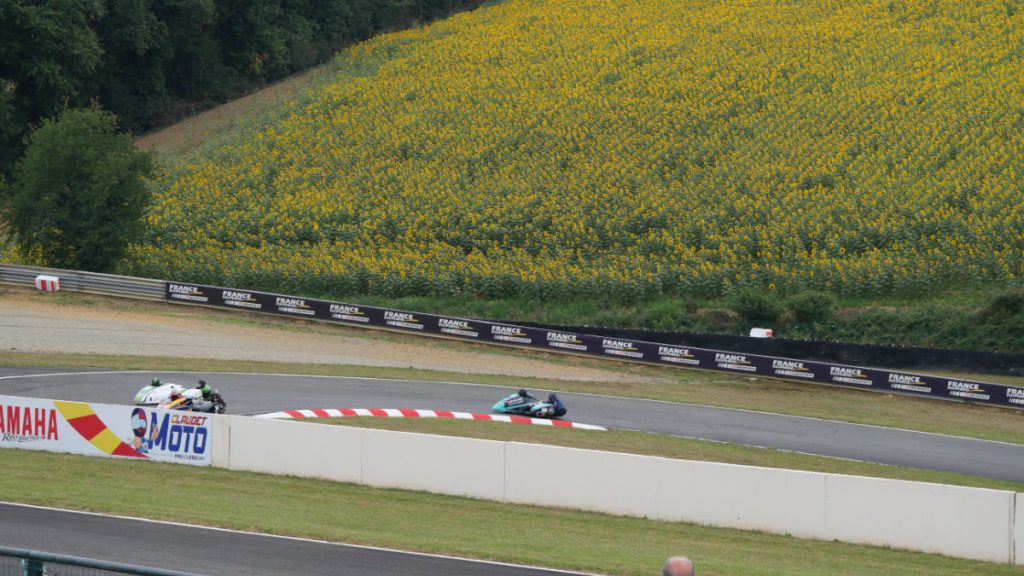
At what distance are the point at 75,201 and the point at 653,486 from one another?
3698 centimetres

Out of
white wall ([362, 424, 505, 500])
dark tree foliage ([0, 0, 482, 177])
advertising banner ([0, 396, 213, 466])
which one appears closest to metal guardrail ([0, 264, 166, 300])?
dark tree foliage ([0, 0, 482, 177])

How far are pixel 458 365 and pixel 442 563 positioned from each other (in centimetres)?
2312

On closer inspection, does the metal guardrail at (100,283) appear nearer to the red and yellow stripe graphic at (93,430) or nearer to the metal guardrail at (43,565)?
the red and yellow stripe graphic at (93,430)

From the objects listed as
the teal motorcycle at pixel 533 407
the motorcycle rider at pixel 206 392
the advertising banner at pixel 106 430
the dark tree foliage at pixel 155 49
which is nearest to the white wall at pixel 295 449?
the advertising banner at pixel 106 430

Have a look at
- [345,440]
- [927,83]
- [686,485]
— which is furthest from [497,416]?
[927,83]

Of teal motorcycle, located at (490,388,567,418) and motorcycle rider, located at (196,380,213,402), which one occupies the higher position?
motorcycle rider, located at (196,380,213,402)

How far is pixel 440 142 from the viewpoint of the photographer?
216 feet

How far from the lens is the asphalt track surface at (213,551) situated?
1586cm

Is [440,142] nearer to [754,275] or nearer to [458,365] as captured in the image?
[754,275]

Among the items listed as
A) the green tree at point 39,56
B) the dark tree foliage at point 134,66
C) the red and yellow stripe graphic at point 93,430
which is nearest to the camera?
the red and yellow stripe graphic at point 93,430

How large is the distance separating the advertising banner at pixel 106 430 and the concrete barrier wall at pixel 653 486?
0.84 metres

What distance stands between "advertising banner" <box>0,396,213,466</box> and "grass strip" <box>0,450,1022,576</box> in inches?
39.7

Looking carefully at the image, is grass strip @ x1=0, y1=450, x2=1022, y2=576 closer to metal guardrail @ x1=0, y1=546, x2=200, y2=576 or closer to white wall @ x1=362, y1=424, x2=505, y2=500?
white wall @ x1=362, y1=424, x2=505, y2=500

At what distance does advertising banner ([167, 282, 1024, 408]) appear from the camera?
35.9 metres
